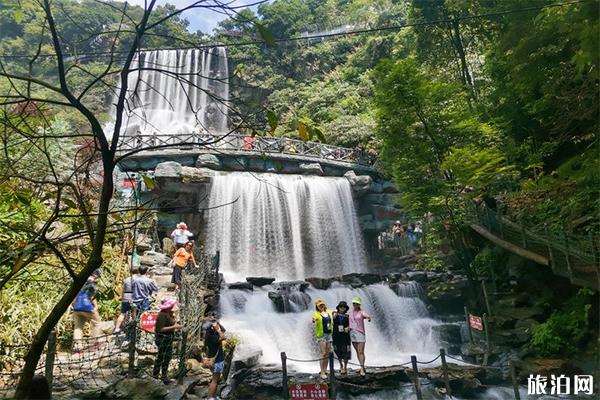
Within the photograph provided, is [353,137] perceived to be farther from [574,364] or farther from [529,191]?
[574,364]

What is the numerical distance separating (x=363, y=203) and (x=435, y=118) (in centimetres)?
965

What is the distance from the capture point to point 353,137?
945 inches

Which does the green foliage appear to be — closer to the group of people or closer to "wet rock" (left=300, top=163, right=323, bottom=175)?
the group of people

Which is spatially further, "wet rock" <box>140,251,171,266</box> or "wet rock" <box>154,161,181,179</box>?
"wet rock" <box>154,161,181,179</box>

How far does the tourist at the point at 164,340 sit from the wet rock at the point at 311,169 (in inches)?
552

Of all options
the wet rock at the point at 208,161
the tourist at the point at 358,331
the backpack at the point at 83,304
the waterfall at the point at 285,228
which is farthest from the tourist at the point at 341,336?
the wet rock at the point at 208,161

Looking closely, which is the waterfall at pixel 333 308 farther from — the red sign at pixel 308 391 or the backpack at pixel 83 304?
the red sign at pixel 308 391

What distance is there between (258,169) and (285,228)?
3.01 metres

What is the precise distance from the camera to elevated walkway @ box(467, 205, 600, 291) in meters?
7.89

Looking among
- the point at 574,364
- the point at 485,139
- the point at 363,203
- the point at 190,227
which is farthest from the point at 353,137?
the point at 574,364

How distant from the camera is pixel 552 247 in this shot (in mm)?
9016

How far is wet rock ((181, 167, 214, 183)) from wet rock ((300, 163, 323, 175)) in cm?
448

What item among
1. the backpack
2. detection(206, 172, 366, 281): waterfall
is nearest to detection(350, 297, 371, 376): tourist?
the backpack

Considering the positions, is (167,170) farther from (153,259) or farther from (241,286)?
(241,286)
